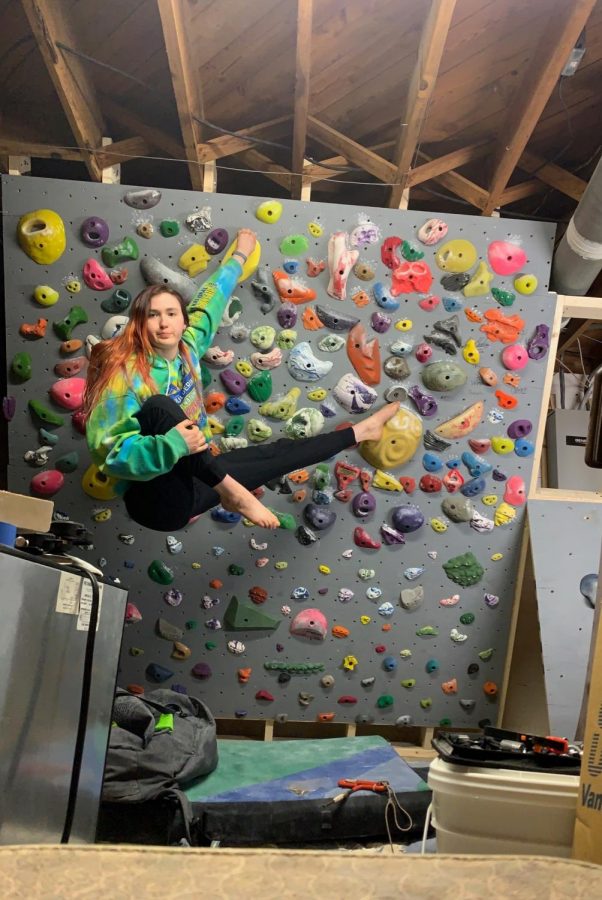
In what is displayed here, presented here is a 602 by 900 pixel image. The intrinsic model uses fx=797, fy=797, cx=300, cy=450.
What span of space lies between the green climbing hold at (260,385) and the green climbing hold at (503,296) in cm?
96

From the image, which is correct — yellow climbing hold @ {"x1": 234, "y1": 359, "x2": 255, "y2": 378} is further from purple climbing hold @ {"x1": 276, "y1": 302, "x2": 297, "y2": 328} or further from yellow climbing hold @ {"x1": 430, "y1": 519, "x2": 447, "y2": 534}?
yellow climbing hold @ {"x1": 430, "y1": 519, "x2": 447, "y2": 534}

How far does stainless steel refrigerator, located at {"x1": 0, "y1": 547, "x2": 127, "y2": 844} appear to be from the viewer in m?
1.27

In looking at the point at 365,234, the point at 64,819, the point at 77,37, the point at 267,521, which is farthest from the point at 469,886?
the point at 77,37

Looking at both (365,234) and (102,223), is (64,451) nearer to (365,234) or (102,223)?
(102,223)

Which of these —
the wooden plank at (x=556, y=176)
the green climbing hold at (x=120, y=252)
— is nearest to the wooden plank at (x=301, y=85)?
the green climbing hold at (x=120, y=252)

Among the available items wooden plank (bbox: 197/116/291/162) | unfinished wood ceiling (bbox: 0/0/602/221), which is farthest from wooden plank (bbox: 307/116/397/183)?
wooden plank (bbox: 197/116/291/162)

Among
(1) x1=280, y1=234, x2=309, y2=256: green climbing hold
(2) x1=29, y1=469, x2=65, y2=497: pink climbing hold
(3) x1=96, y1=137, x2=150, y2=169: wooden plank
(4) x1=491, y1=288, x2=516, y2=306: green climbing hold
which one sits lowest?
(2) x1=29, y1=469, x2=65, y2=497: pink climbing hold

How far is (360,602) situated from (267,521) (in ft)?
2.30

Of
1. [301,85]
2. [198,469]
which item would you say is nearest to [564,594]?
[198,469]

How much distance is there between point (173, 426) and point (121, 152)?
4.35 feet

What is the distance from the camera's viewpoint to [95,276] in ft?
9.96

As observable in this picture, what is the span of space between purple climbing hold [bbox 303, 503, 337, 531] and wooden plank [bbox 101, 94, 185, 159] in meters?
1.66

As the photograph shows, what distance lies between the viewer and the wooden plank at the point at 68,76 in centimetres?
244

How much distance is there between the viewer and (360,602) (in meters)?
3.30
